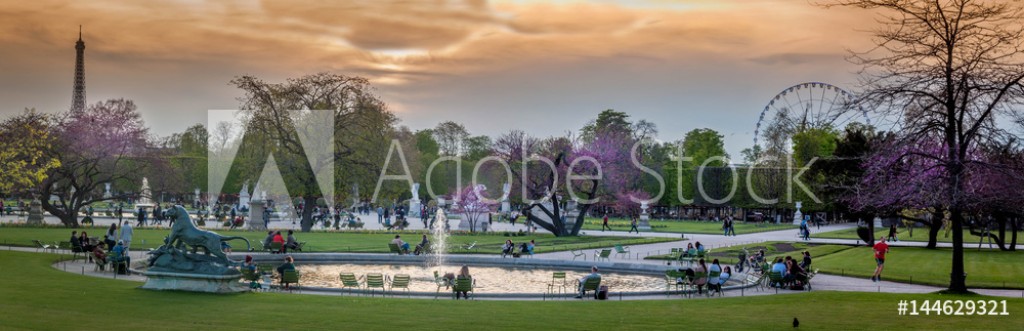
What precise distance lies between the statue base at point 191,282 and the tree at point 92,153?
31446 millimetres

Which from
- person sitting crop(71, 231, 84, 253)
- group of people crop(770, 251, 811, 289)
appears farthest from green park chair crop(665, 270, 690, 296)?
person sitting crop(71, 231, 84, 253)

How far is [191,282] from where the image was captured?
24219 millimetres

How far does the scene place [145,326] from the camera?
17781 mm

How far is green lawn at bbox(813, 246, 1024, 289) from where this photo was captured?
102 feet

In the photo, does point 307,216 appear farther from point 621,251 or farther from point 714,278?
point 714,278

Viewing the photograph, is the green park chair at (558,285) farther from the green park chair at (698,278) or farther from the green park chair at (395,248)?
the green park chair at (395,248)

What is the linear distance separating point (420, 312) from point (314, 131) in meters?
37.3

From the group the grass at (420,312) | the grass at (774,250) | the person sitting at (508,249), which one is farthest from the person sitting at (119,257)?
the grass at (774,250)

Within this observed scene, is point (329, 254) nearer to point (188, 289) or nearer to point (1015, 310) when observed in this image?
point (188, 289)

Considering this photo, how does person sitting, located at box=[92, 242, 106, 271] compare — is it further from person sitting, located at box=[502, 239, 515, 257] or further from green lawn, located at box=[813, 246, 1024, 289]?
green lawn, located at box=[813, 246, 1024, 289]

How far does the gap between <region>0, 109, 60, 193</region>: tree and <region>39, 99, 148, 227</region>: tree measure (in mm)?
923

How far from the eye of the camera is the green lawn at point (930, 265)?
31188 mm

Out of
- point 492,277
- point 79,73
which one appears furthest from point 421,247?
point 79,73

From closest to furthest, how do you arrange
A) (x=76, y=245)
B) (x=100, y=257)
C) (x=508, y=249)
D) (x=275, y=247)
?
(x=100, y=257), (x=76, y=245), (x=275, y=247), (x=508, y=249)
